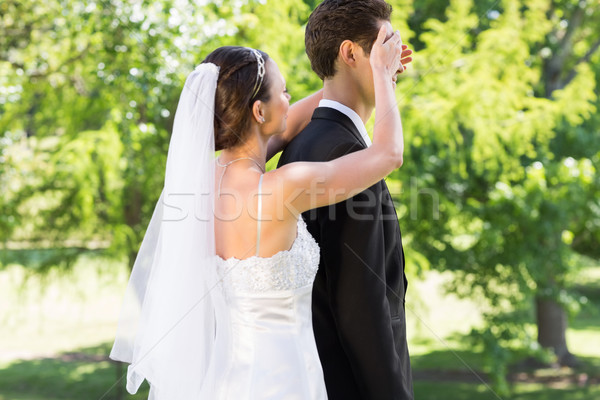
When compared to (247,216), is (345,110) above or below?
above

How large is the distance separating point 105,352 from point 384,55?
40.7ft

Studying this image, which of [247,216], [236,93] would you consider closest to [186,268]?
[247,216]

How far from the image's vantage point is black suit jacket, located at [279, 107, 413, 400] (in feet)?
6.26

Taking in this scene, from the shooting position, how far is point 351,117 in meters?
2.12

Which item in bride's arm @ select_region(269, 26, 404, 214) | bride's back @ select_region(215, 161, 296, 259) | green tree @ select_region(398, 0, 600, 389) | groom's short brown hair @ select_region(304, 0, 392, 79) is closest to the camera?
bride's arm @ select_region(269, 26, 404, 214)

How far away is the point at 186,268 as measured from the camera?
2207 mm

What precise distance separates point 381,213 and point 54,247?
7.72 metres

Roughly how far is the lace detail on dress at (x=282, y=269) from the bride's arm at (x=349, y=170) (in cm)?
17

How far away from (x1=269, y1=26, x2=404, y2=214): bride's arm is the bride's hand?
6 cm

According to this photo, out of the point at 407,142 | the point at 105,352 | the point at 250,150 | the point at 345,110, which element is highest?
the point at 407,142

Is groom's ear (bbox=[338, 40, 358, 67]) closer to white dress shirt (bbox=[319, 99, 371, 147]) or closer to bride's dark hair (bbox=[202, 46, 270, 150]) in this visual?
white dress shirt (bbox=[319, 99, 371, 147])

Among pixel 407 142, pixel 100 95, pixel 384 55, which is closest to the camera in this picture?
pixel 384 55

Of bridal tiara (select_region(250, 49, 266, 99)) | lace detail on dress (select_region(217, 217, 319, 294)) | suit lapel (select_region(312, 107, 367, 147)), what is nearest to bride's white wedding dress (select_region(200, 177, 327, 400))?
lace detail on dress (select_region(217, 217, 319, 294))

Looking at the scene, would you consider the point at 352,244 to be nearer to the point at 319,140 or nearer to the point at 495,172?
the point at 319,140
